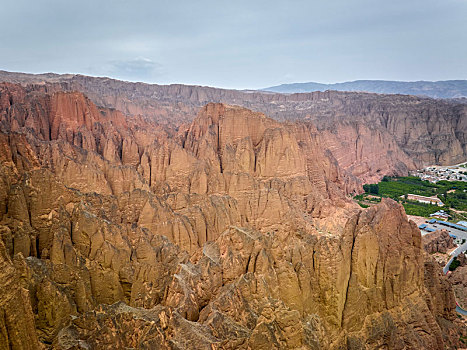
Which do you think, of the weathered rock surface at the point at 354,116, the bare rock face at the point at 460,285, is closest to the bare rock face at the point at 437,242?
the bare rock face at the point at 460,285

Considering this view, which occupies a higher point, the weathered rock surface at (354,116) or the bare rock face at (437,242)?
the weathered rock surface at (354,116)

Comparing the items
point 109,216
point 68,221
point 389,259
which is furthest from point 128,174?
point 389,259

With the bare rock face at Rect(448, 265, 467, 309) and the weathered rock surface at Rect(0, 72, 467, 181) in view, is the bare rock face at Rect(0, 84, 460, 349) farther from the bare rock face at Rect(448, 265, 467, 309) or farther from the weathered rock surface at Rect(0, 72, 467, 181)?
the weathered rock surface at Rect(0, 72, 467, 181)

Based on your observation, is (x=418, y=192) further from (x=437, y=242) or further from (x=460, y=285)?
(x=460, y=285)

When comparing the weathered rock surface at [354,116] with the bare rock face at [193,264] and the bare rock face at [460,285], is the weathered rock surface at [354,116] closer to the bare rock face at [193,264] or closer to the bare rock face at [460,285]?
the bare rock face at [460,285]

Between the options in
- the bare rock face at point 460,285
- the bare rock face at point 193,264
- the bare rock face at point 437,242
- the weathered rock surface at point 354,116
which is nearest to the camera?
the bare rock face at point 193,264

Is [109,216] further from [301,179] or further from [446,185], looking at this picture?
[446,185]
